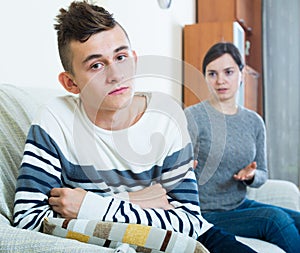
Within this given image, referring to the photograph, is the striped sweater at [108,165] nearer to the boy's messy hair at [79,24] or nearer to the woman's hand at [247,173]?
the boy's messy hair at [79,24]

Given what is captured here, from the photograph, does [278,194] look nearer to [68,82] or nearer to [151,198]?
[151,198]

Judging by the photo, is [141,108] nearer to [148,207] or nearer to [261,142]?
[148,207]

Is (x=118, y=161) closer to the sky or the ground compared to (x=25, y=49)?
closer to the ground

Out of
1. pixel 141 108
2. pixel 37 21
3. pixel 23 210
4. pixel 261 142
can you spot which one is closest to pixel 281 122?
pixel 261 142

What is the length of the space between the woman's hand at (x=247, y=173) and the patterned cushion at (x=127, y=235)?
114 cm

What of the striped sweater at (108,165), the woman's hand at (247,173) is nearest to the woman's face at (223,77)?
the woman's hand at (247,173)

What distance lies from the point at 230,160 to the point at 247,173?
0.09 metres

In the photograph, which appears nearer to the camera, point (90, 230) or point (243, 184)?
point (90, 230)

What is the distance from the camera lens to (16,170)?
1347 mm

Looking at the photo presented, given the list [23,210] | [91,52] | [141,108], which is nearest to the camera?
[23,210]

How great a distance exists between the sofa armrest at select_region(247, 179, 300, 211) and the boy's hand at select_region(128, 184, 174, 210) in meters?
1.18

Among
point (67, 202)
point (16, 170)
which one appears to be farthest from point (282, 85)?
point (67, 202)

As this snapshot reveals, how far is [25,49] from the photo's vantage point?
80.7 inches

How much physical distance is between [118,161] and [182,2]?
2818mm
